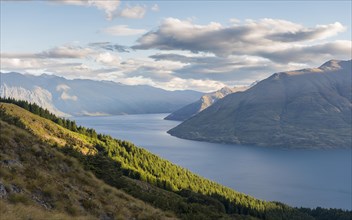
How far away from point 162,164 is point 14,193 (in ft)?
502

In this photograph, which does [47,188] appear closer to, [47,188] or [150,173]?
[47,188]

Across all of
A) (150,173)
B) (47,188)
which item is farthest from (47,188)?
(150,173)

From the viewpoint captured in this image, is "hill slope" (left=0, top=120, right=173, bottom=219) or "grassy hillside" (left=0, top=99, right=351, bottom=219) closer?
"hill slope" (left=0, top=120, right=173, bottom=219)

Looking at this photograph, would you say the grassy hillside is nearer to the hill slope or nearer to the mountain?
the hill slope

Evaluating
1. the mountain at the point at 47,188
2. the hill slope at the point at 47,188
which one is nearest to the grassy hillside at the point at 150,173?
the hill slope at the point at 47,188

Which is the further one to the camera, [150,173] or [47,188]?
[150,173]

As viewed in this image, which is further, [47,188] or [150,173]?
[150,173]

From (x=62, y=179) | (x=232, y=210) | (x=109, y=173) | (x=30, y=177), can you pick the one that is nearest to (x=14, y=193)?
(x=30, y=177)

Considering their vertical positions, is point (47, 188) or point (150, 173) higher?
point (47, 188)

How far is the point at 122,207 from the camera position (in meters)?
31.5

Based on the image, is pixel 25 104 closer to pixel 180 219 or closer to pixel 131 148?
pixel 131 148

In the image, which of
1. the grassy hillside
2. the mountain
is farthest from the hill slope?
the grassy hillside

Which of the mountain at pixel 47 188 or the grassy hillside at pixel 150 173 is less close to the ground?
the mountain at pixel 47 188

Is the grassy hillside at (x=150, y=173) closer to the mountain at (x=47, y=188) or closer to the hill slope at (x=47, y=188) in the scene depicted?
the hill slope at (x=47, y=188)
